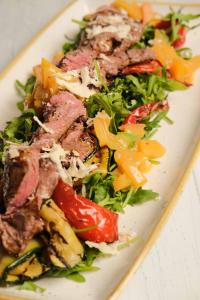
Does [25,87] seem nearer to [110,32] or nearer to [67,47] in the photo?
[67,47]

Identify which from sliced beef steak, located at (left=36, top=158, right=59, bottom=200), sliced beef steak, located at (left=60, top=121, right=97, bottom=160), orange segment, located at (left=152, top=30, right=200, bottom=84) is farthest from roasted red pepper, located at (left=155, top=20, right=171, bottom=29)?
sliced beef steak, located at (left=36, top=158, right=59, bottom=200)

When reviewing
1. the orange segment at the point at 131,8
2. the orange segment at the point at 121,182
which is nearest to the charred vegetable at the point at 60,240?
the orange segment at the point at 121,182

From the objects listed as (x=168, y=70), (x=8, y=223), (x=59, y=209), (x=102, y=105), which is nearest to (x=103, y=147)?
(x=102, y=105)

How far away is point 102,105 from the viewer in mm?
4719

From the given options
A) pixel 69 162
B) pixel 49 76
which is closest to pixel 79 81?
pixel 49 76

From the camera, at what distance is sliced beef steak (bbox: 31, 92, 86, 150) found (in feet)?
14.3

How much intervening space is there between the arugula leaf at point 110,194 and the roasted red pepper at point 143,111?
2.52ft

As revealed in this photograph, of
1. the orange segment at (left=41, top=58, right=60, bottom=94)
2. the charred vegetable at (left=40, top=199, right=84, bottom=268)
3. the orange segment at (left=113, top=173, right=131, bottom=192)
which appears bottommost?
the charred vegetable at (left=40, top=199, right=84, bottom=268)

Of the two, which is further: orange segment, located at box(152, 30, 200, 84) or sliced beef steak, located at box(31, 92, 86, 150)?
orange segment, located at box(152, 30, 200, 84)

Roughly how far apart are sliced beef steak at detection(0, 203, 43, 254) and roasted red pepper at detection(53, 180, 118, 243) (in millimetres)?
290

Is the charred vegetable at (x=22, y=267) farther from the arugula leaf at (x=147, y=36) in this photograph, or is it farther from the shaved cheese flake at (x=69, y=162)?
the arugula leaf at (x=147, y=36)

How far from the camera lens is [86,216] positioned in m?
3.90

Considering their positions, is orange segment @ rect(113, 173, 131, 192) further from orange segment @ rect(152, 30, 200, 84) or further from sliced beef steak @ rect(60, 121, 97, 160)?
orange segment @ rect(152, 30, 200, 84)

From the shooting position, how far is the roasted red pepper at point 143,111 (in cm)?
490
